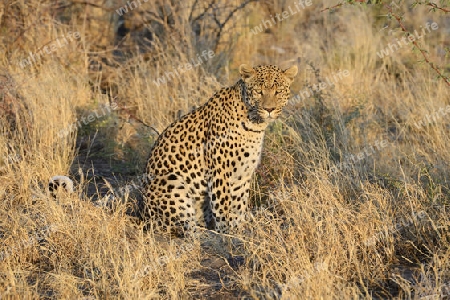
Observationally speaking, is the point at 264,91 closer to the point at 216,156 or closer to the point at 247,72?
the point at 247,72

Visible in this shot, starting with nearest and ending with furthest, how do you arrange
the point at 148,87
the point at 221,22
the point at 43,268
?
the point at 43,268
the point at 148,87
the point at 221,22

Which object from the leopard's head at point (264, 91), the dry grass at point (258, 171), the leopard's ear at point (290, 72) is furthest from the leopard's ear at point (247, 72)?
the dry grass at point (258, 171)

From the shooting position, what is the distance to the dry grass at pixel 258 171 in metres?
4.96

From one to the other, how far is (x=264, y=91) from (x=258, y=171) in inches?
46.3

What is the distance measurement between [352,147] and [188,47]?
337cm

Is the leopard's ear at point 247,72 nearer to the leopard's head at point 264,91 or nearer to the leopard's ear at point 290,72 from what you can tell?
the leopard's head at point 264,91

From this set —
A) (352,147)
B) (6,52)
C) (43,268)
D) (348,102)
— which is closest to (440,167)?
(352,147)

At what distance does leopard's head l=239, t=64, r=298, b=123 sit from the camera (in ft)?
20.7

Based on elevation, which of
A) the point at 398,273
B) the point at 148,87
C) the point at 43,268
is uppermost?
the point at 148,87

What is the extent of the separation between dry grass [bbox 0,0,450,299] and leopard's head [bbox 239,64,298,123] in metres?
0.71

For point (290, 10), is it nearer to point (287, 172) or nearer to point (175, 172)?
point (287, 172)

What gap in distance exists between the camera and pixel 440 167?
6.52 m

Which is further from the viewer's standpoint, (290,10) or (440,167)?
(290,10)

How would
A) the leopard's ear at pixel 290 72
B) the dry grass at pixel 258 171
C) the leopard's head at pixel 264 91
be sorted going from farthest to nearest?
the leopard's ear at pixel 290 72 → the leopard's head at pixel 264 91 → the dry grass at pixel 258 171
